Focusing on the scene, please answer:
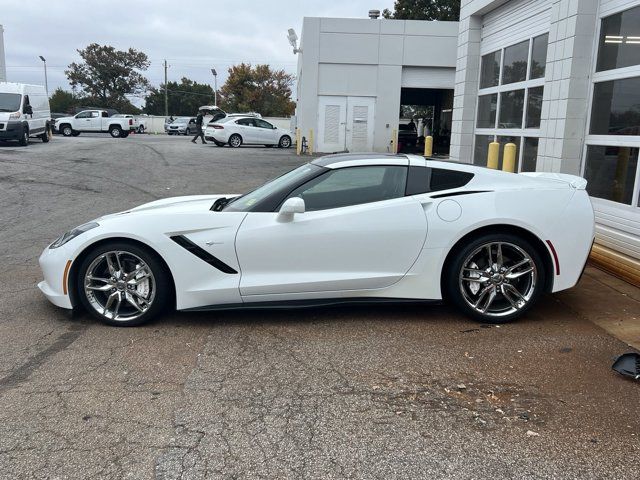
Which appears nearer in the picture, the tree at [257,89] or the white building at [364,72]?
the white building at [364,72]

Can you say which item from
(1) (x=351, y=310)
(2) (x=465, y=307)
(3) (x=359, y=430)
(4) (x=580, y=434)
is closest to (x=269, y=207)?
(1) (x=351, y=310)

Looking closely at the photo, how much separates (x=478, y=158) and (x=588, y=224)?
7.80 metres

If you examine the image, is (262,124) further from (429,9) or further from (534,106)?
(429,9)

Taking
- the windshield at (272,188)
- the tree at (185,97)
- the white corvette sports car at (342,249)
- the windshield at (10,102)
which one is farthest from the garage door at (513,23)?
the tree at (185,97)

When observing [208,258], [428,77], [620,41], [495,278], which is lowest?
[495,278]

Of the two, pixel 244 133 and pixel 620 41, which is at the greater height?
pixel 620 41

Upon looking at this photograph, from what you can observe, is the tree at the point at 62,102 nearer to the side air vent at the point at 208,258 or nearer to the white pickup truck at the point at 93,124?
the white pickup truck at the point at 93,124

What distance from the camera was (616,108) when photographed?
686 centimetres

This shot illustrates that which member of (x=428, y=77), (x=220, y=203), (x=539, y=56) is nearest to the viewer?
(x=220, y=203)

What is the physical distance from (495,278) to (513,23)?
7349mm

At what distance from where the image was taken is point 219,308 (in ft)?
14.7

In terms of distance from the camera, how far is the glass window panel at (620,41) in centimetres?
652

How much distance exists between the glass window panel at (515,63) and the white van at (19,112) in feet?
58.5

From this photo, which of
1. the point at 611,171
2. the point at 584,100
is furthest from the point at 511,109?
the point at 611,171
